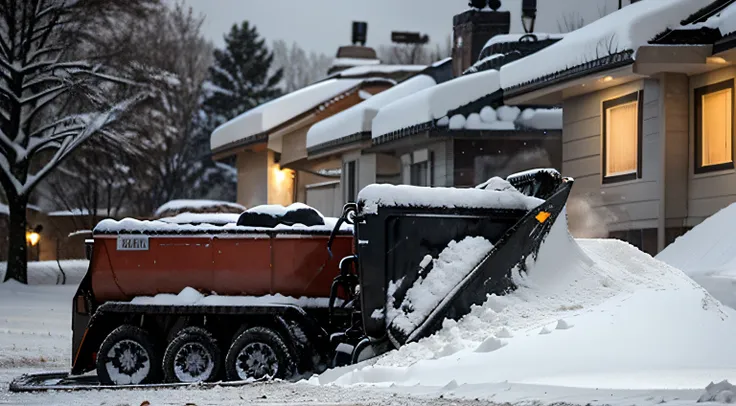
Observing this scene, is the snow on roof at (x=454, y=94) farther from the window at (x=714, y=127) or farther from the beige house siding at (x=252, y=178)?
the beige house siding at (x=252, y=178)

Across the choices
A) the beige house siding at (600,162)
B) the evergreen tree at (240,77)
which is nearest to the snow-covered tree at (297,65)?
the evergreen tree at (240,77)

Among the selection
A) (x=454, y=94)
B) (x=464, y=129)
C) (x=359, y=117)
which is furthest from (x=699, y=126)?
(x=359, y=117)

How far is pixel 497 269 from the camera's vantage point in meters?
11.4

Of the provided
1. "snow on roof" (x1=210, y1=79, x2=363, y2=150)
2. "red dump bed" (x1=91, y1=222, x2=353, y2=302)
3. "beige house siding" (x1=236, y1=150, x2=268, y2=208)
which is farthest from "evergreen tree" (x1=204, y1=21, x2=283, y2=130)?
"red dump bed" (x1=91, y1=222, x2=353, y2=302)

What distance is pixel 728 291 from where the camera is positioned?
1337 centimetres

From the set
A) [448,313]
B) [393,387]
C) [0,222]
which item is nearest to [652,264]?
[448,313]

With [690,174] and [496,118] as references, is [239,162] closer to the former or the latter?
[496,118]

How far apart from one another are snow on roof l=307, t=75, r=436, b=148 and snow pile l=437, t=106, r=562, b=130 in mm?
5805

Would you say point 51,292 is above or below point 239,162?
below

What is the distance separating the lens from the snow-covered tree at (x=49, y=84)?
33.8m

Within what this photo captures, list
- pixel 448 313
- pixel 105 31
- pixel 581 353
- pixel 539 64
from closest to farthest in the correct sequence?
pixel 581 353 → pixel 448 313 → pixel 539 64 → pixel 105 31

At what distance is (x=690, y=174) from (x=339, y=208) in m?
19.5

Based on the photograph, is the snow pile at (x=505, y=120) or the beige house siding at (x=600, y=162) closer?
the beige house siding at (x=600, y=162)

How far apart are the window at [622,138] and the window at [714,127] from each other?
1243 mm
